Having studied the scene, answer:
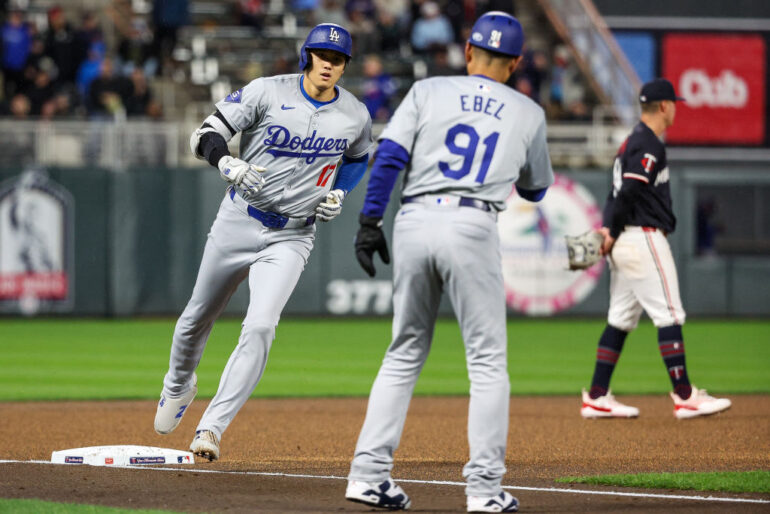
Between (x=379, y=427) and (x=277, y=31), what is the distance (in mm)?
18061

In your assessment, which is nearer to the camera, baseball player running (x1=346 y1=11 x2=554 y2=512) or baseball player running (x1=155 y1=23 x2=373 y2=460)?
baseball player running (x1=346 y1=11 x2=554 y2=512)

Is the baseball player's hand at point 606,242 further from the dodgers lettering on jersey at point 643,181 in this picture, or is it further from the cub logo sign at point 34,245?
the cub logo sign at point 34,245

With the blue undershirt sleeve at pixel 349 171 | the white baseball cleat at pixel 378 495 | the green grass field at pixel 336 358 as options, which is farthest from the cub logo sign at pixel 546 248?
the white baseball cleat at pixel 378 495

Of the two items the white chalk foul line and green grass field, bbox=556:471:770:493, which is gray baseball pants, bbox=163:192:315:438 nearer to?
the white chalk foul line

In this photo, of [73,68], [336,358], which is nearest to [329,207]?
[336,358]

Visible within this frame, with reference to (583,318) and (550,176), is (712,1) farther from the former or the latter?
(550,176)

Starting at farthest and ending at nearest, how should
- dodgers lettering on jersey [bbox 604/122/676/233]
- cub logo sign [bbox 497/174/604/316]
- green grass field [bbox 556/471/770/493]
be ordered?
cub logo sign [bbox 497/174/604/316] < dodgers lettering on jersey [bbox 604/122/676/233] < green grass field [bbox 556/471/770/493]

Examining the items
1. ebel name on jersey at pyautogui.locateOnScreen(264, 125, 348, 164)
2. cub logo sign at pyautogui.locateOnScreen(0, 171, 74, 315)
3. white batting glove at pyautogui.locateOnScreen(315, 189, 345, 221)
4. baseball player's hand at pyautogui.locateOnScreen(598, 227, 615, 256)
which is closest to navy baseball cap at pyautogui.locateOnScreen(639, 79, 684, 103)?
baseball player's hand at pyautogui.locateOnScreen(598, 227, 615, 256)

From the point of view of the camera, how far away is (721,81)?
2773cm

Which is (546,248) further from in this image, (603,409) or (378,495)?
(378,495)

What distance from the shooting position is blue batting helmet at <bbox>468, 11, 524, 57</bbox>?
4.99 meters

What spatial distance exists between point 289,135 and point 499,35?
1655mm

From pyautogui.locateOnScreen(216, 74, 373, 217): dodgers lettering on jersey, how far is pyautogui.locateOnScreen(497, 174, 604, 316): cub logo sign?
12358mm

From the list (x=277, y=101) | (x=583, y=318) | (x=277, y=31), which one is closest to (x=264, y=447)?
(x=277, y=101)
